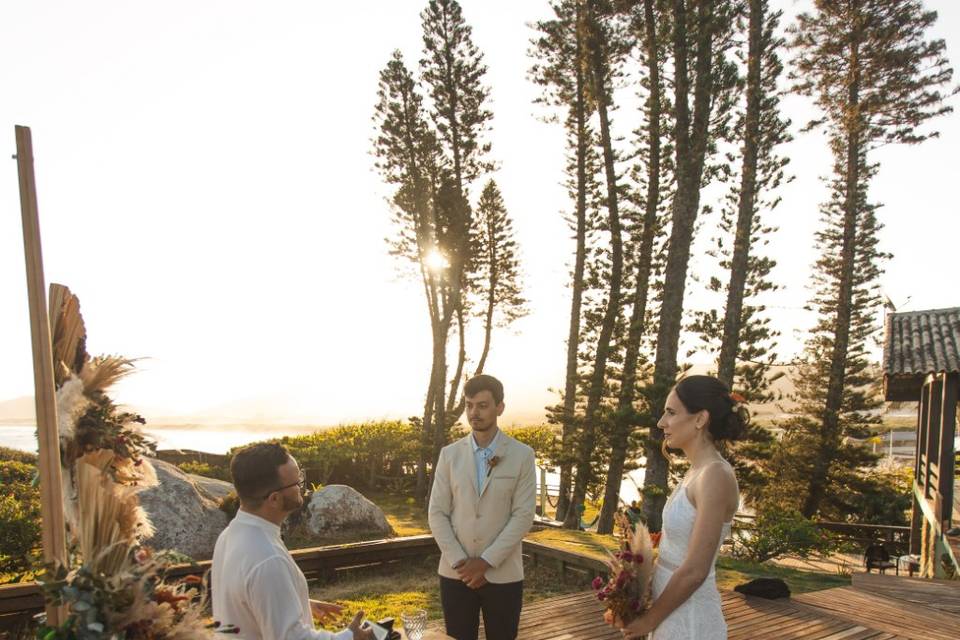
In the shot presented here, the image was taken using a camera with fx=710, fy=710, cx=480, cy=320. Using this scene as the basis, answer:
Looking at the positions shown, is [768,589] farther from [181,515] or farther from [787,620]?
[181,515]

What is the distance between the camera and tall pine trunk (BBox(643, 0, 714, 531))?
999 centimetres

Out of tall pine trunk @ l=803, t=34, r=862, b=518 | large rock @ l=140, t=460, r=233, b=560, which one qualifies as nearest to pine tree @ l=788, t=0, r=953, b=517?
tall pine trunk @ l=803, t=34, r=862, b=518

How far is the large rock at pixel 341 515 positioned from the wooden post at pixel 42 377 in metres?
9.54

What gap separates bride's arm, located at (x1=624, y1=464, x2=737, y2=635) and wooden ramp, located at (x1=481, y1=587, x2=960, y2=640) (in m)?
2.75

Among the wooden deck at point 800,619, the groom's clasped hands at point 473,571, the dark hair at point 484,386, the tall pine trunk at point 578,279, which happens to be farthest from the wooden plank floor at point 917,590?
the tall pine trunk at point 578,279

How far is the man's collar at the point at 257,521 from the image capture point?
2.23 m

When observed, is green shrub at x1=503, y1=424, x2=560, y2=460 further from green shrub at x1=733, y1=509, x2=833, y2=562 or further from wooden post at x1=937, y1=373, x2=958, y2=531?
wooden post at x1=937, y1=373, x2=958, y2=531

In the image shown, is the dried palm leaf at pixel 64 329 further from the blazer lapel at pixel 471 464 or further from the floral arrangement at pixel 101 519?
the blazer lapel at pixel 471 464

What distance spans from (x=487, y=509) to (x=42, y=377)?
8.46 ft

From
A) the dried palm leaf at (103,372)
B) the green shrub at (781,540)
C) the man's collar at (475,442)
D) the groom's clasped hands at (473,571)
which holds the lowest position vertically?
the green shrub at (781,540)

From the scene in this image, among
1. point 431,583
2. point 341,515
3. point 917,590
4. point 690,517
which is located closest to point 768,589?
point 917,590

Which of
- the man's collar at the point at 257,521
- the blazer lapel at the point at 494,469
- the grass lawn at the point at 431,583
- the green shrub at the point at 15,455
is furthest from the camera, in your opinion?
the green shrub at the point at 15,455

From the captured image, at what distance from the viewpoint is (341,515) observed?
36.2 ft

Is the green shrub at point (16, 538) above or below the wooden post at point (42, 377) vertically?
below
